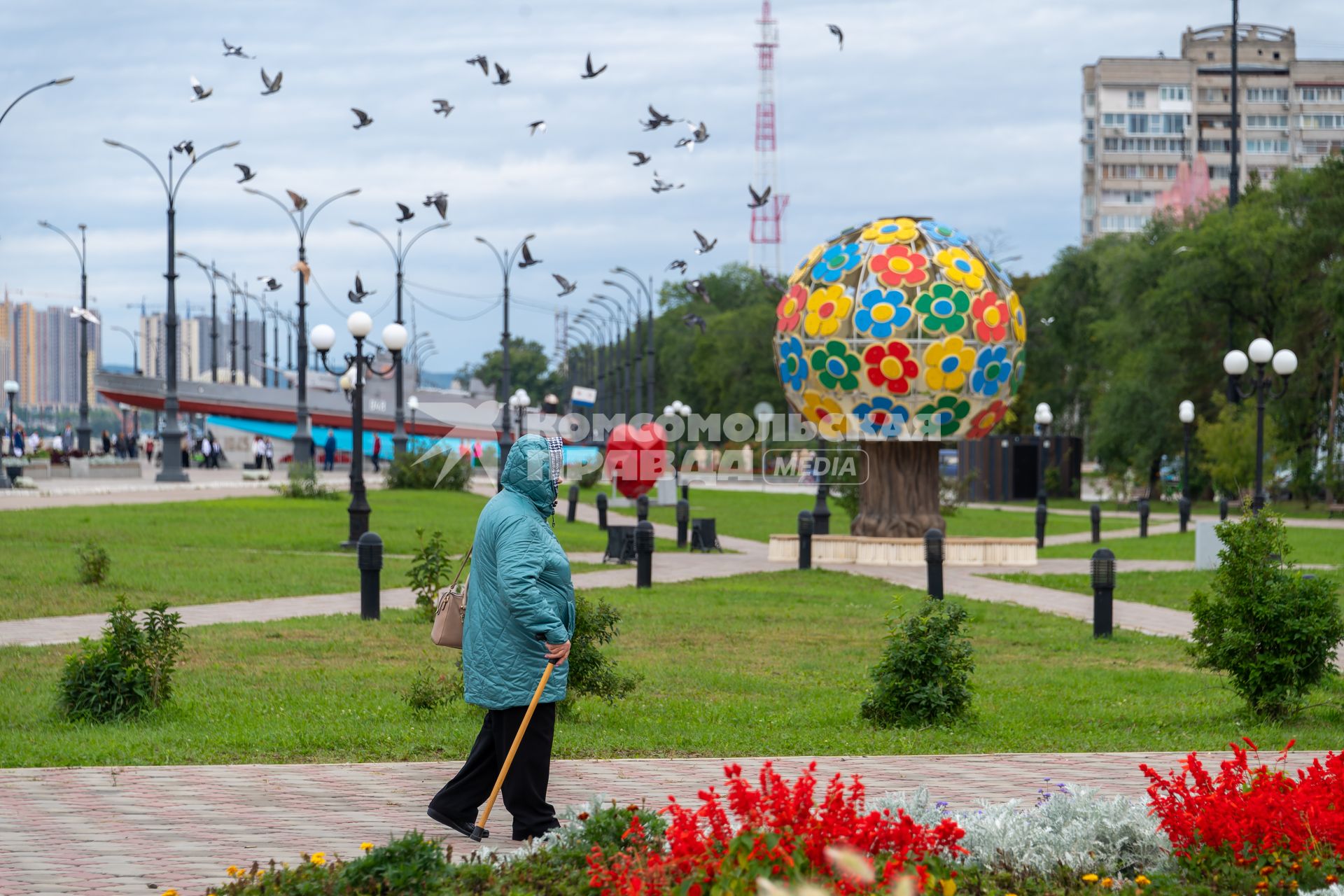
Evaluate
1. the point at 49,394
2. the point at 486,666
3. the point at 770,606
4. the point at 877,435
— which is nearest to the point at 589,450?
the point at 877,435

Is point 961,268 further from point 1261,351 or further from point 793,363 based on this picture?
point 1261,351

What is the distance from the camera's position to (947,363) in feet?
74.1

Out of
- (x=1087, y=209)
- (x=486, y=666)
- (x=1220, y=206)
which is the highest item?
(x=1087, y=209)

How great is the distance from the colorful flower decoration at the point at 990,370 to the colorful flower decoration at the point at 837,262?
8.10 ft

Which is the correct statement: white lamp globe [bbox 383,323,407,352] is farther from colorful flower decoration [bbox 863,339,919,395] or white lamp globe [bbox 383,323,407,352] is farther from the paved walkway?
the paved walkway

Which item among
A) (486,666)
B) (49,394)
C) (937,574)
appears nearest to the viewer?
(486,666)

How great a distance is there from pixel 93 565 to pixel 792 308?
1167cm

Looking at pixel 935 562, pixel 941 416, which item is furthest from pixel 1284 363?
pixel 935 562

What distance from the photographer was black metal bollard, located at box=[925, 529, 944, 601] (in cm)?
1691

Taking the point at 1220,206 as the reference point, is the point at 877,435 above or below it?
below

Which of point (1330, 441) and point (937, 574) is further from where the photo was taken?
point (1330, 441)

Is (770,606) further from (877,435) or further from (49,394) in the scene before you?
(49,394)

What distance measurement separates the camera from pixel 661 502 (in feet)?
130

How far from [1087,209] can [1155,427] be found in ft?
243
